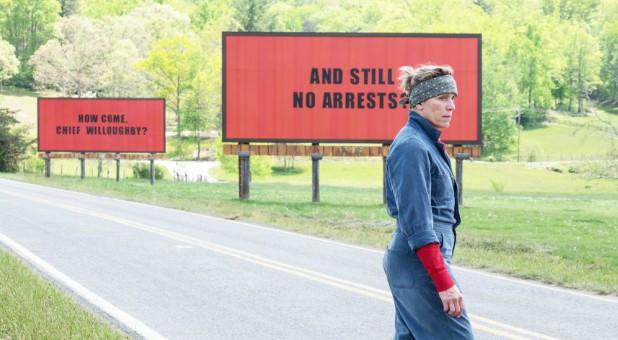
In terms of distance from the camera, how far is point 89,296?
36.1 ft

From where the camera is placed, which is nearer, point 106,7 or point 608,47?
point 608,47

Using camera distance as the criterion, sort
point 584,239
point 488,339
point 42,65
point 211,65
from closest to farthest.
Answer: point 488,339
point 584,239
point 211,65
point 42,65

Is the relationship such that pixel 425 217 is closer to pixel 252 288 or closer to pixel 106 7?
pixel 252 288

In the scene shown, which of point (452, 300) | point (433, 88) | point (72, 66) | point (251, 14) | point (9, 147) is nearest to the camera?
point (452, 300)


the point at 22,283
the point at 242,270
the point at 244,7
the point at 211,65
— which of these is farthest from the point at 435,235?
the point at 244,7

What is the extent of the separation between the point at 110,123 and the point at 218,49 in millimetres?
63576

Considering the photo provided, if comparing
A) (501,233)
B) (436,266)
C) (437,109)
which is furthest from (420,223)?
(501,233)

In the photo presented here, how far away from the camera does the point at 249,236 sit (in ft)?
62.4

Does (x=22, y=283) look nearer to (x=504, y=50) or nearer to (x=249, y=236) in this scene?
(x=249, y=236)

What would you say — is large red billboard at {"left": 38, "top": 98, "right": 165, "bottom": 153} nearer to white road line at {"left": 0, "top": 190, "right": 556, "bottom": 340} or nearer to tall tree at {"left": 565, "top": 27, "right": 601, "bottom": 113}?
white road line at {"left": 0, "top": 190, "right": 556, "bottom": 340}

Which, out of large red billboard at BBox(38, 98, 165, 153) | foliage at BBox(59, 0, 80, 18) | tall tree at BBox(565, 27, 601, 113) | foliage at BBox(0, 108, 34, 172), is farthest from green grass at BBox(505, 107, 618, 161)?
foliage at BBox(59, 0, 80, 18)

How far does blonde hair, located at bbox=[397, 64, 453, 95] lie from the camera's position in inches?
186

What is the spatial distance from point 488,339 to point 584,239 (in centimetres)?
1247

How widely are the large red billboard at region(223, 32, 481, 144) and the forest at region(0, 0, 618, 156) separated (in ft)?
84.2
